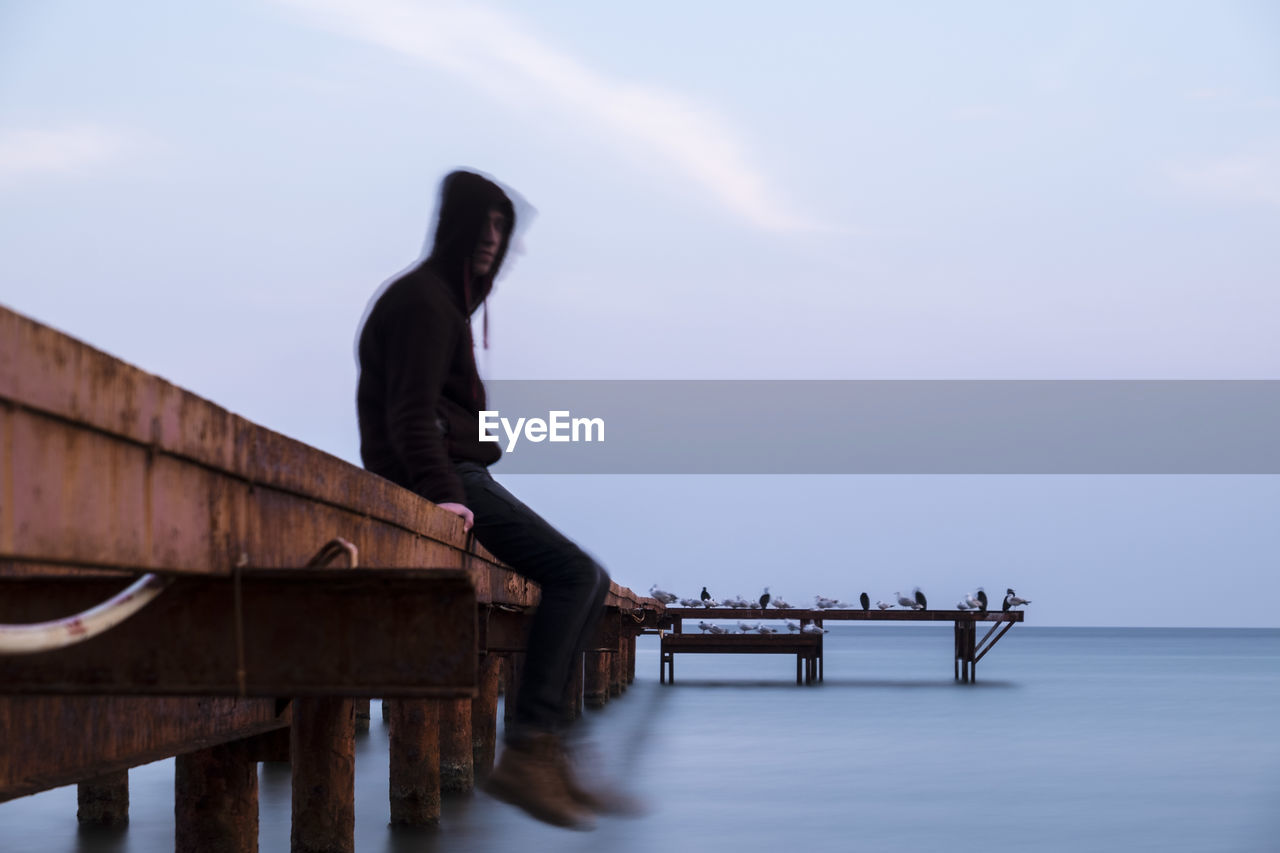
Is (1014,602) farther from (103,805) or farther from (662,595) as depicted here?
(103,805)

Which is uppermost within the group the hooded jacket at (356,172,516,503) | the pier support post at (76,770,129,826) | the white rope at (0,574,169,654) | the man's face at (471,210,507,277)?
the man's face at (471,210,507,277)

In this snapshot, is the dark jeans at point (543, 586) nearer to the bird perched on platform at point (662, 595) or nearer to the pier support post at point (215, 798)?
the pier support post at point (215, 798)

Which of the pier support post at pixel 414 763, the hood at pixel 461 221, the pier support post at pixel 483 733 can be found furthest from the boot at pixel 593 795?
the pier support post at pixel 483 733

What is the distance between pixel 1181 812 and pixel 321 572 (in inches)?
568

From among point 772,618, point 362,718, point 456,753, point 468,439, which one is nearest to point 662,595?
point 772,618

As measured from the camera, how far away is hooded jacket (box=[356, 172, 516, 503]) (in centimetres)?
443

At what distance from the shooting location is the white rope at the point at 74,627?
6.53 feet

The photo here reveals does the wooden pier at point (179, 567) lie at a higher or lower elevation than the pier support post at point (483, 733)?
higher

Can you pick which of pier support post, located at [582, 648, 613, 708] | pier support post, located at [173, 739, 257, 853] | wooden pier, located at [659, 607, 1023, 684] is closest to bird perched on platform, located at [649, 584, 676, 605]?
wooden pier, located at [659, 607, 1023, 684]

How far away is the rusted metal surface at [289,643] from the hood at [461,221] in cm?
195

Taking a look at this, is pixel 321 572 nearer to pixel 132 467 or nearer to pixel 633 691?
pixel 132 467

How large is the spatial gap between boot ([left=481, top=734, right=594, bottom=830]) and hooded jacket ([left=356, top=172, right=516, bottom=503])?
881 mm

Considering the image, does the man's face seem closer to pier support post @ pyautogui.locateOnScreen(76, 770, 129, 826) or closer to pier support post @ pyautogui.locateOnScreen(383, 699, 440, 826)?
pier support post @ pyautogui.locateOnScreen(383, 699, 440, 826)

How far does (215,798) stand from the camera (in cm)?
625
